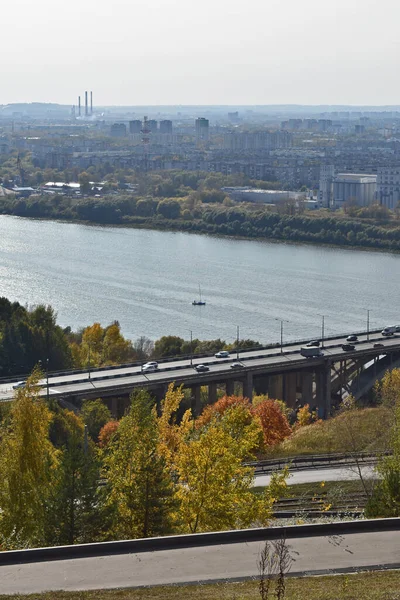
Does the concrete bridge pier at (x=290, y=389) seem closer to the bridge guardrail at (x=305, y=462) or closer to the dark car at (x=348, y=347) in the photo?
the dark car at (x=348, y=347)

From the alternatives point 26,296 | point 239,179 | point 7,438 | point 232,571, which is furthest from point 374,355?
point 239,179

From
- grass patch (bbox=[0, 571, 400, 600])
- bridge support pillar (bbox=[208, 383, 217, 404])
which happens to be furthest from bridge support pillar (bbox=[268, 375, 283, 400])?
grass patch (bbox=[0, 571, 400, 600])

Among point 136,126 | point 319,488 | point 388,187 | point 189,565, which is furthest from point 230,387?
point 136,126

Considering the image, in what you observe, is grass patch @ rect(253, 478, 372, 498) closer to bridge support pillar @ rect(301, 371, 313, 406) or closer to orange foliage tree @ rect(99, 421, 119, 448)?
orange foliage tree @ rect(99, 421, 119, 448)

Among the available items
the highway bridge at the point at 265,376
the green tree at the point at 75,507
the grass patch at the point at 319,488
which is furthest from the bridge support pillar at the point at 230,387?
the green tree at the point at 75,507

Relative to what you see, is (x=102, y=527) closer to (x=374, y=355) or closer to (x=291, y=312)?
(x=374, y=355)

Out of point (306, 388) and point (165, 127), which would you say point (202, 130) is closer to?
point (165, 127)

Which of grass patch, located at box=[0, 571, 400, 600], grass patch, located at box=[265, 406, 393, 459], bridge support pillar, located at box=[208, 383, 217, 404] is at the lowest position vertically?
bridge support pillar, located at box=[208, 383, 217, 404]

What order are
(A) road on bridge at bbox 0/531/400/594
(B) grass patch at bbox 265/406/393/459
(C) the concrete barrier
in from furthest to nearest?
(B) grass patch at bbox 265/406/393/459
(C) the concrete barrier
(A) road on bridge at bbox 0/531/400/594
